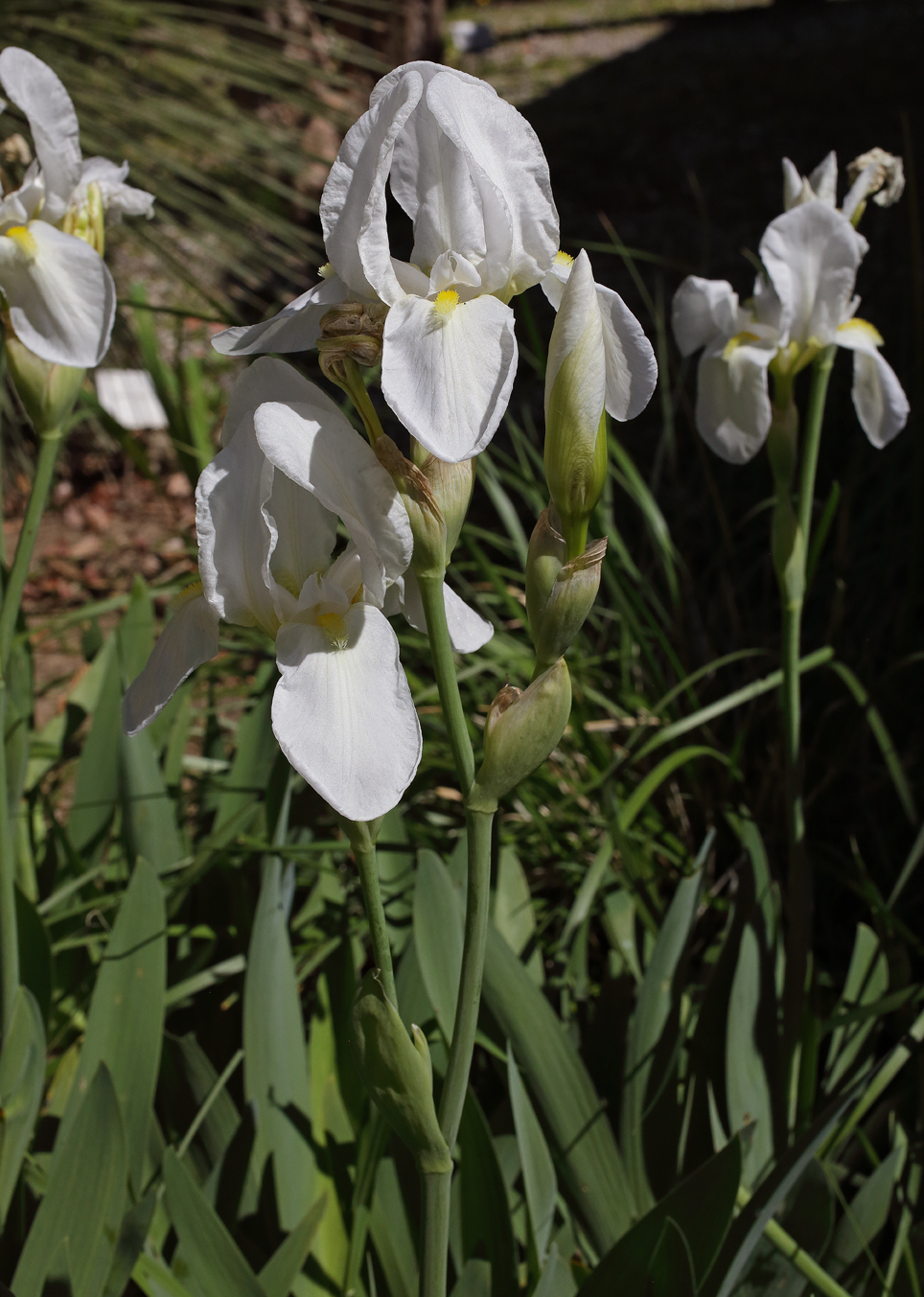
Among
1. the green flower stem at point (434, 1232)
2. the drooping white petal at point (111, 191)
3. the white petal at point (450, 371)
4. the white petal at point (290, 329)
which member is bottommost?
the green flower stem at point (434, 1232)

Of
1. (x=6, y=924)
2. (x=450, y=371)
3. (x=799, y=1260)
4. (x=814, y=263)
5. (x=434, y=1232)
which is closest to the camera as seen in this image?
(x=450, y=371)

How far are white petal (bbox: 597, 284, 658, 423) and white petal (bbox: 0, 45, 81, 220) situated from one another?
658mm

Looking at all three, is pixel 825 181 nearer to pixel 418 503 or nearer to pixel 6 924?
pixel 418 503

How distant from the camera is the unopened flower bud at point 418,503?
570mm

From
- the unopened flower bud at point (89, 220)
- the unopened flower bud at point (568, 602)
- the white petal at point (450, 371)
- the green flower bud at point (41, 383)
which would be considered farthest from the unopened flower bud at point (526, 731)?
the unopened flower bud at point (89, 220)

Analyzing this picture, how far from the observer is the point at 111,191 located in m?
1.09

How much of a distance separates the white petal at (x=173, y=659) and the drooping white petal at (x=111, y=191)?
0.66 meters

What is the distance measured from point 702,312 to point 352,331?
0.66 m

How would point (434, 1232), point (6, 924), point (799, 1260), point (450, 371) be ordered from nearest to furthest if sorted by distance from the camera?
1. point (450, 371)
2. point (434, 1232)
3. point (799, 1260)
4. point (6, 924)

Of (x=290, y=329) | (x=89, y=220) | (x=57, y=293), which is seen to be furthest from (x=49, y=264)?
(x=290, y=329)

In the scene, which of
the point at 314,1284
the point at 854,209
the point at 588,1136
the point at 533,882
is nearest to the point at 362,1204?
the point at 314,1284

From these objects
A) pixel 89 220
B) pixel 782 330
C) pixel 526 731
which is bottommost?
pixel 526 731

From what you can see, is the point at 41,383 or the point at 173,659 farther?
the point at 41,383

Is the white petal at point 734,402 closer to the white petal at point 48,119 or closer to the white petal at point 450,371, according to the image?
the white petal at point 450,371
